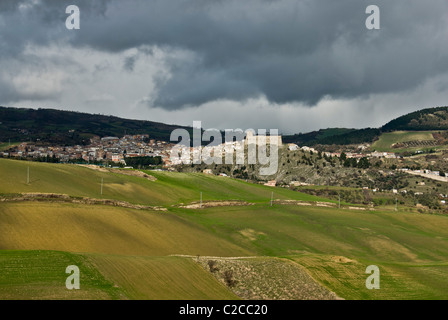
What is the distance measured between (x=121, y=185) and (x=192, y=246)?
41.1 meters

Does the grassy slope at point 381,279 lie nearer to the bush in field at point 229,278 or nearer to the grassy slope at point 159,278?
the bush in field at point 229,278

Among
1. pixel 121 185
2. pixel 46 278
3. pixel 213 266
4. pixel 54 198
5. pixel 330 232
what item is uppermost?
pixel 54 198

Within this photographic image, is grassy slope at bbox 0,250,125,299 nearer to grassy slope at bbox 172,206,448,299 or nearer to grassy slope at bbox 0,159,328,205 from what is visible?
grassy slope at bbox 172,206,448,299

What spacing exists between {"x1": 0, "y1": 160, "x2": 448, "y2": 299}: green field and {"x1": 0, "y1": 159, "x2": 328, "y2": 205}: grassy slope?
0.40m

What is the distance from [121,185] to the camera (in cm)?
10100

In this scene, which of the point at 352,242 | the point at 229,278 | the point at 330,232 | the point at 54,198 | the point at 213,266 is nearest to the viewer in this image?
the point at 229,278

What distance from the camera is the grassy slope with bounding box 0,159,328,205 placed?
3073 inches

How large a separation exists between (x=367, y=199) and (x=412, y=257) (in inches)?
3577

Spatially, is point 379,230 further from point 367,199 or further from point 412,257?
point 367,199

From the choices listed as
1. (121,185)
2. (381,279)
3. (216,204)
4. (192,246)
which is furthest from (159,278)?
(216,204)

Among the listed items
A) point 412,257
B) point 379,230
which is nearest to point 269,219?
point 379,230

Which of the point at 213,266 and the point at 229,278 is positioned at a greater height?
the point at 213,266

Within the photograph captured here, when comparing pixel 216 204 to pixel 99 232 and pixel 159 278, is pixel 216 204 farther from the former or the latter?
pixel 159 278

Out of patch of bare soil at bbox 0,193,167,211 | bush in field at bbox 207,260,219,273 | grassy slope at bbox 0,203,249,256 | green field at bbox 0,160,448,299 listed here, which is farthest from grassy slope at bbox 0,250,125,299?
patch of bare soil at bbox 0,193,167,211
